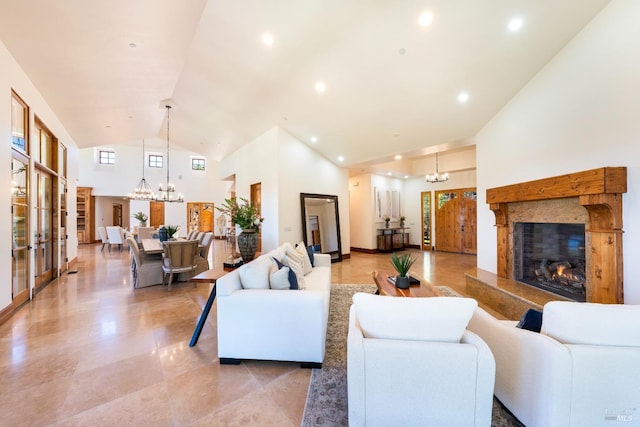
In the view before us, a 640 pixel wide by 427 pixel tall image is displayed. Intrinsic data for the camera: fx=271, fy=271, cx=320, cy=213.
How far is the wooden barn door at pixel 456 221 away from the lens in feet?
29.2

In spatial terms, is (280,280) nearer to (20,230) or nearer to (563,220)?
(563,220)

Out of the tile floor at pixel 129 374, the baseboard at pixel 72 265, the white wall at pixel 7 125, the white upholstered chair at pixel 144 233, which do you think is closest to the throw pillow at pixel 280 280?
the tile floor at pixel 129 374

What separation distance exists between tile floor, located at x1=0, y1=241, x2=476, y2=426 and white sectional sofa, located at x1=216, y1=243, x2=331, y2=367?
0.42 ft

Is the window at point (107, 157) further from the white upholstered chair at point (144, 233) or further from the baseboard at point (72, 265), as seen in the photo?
the baseboard at point (72, 265)

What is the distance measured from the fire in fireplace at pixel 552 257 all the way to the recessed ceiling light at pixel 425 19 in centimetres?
295

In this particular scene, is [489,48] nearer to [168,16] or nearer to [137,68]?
[168,16]

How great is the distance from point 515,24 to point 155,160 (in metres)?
14.4

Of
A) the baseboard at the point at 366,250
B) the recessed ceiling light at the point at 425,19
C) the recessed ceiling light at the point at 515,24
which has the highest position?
the recessed ceiling light at the point at 425,19

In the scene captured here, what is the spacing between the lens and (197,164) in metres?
14.0

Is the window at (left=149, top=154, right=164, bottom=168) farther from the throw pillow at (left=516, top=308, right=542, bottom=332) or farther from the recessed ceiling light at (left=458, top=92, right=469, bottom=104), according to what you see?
the throw pillow at (left=516, top=308, right=542, bottom=332)

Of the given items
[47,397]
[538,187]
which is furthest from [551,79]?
[47,397]

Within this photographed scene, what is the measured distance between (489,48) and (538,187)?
181 cm

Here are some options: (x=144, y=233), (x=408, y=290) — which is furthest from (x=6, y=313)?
(x=144, y=233)

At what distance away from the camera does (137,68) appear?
4.30 m
